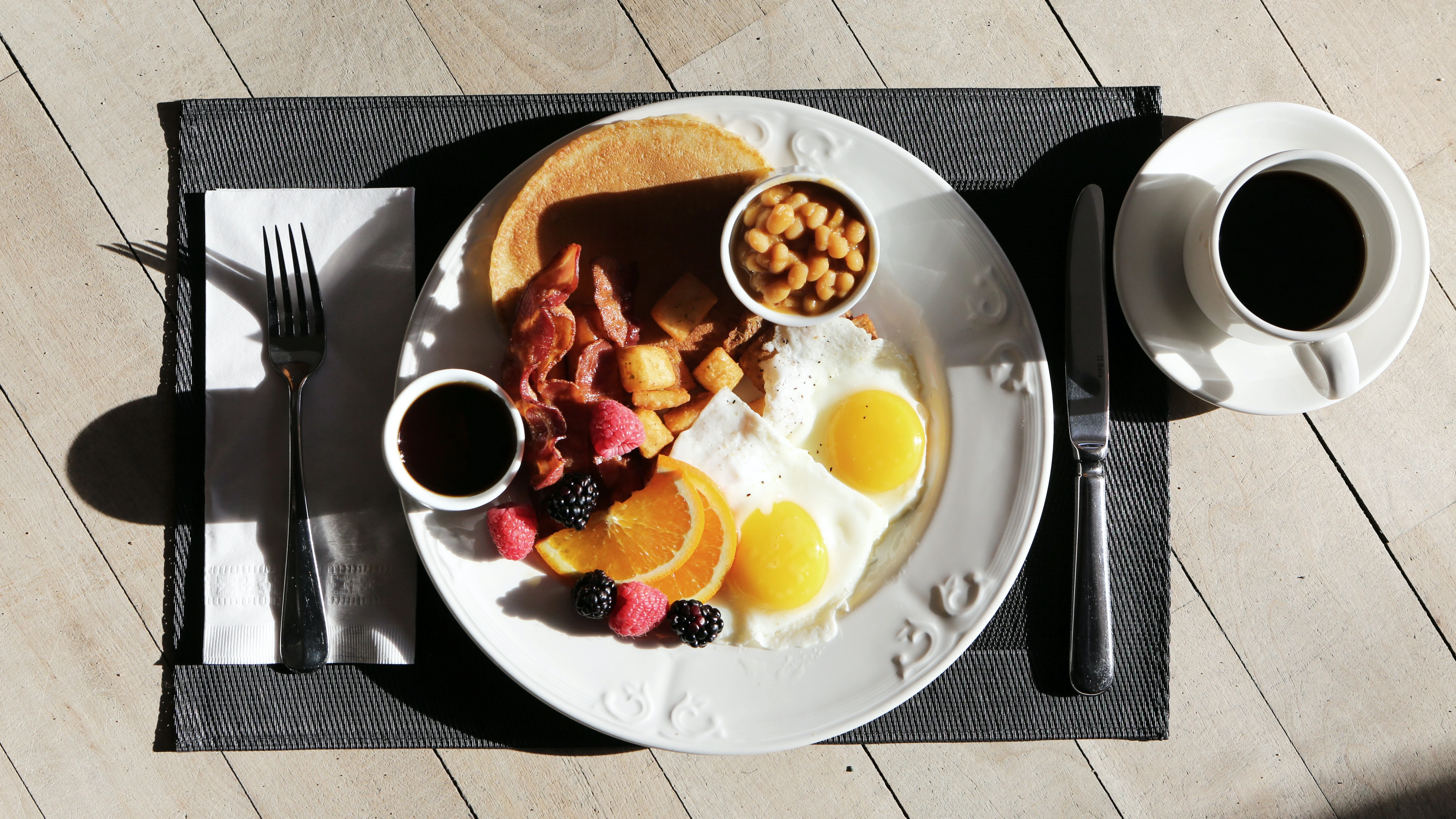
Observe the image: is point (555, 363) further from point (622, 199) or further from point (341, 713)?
point (341, 713)

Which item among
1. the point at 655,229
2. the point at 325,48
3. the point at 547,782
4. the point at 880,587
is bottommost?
the point at 547,782

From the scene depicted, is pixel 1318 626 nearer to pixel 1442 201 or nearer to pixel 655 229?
pixel 1442 201

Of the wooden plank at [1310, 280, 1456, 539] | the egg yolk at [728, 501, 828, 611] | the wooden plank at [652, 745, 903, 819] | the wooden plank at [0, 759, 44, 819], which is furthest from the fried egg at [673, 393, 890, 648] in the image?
the wooden plank at [0, 759, 44, 819]

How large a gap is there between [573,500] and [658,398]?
231 millimetres

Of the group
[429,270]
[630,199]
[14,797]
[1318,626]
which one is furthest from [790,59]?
[14,797]

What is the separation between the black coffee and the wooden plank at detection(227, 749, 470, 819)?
172 centimetres

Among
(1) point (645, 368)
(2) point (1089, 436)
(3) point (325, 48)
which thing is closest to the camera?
(1) point (645, 368)

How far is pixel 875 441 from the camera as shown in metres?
1.44

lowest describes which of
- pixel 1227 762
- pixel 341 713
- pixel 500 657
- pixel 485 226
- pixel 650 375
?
pixel 1227 762

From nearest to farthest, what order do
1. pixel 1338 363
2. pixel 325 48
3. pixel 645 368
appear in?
pixel 1338 363 → pixel 645 368 → pixel 325 48

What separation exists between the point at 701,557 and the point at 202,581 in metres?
0.99

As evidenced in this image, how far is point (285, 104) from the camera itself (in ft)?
5.08

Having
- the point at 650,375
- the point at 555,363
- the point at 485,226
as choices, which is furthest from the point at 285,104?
the point at 650,375

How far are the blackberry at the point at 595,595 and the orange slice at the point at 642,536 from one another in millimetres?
42
